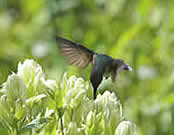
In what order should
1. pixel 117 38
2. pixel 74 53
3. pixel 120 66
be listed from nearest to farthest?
pixel 120 66 < pixel 74 53 < pixel 117 38

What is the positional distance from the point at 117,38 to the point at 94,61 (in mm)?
1489

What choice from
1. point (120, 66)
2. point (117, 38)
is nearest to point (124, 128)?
point (120, 66)

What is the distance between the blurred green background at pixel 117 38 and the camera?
7.64ft

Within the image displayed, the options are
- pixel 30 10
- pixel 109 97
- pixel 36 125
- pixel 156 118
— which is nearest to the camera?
pixel 36 125

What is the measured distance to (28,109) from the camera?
42.2 inches

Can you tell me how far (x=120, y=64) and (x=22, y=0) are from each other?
1968 mm

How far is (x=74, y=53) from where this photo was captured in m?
1.16

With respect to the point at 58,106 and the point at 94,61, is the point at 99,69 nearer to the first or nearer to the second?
the point at 94,61

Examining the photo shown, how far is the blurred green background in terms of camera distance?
7.64ft

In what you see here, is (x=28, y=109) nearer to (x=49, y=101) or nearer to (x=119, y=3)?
(x=49, y=101)

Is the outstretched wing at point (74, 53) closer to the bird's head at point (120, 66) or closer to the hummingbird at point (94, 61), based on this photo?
the hummingbird at point (94, 61)

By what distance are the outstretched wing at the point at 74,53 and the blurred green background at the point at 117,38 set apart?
40.0 inches

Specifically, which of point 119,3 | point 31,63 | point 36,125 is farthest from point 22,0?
point 36,125

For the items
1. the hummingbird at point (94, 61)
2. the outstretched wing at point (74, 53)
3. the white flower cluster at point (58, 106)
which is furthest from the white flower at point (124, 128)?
the outstretched wing at point (74, 53)
